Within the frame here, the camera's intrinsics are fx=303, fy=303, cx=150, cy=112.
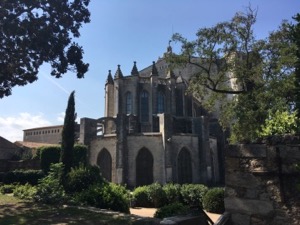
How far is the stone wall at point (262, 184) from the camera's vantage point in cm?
456

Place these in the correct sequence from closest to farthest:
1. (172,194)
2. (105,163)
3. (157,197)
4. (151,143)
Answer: (157,197), (172,194), (151,143), (105,163)

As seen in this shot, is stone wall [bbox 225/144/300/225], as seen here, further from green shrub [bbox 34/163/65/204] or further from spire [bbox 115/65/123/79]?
spire [bbox 115/65/123/79]

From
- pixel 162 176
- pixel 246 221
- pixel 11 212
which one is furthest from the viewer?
pixel 162 176

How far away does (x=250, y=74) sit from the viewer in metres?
19.0

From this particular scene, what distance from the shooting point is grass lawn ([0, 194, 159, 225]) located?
27.8 ft

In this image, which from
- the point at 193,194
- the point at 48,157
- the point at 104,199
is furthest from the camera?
the point at 48,157

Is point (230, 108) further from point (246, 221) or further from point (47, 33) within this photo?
point (246, 221)

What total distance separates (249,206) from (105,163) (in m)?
29.6

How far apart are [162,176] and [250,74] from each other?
15.8 metres

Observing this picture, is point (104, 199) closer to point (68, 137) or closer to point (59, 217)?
point (59, 217)

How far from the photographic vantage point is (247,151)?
16.3 ft

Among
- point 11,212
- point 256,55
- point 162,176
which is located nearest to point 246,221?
point 11,212

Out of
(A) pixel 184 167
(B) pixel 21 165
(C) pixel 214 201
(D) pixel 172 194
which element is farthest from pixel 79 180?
(A) pixel 184 167

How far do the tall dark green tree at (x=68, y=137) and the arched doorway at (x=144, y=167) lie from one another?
8.87 m
